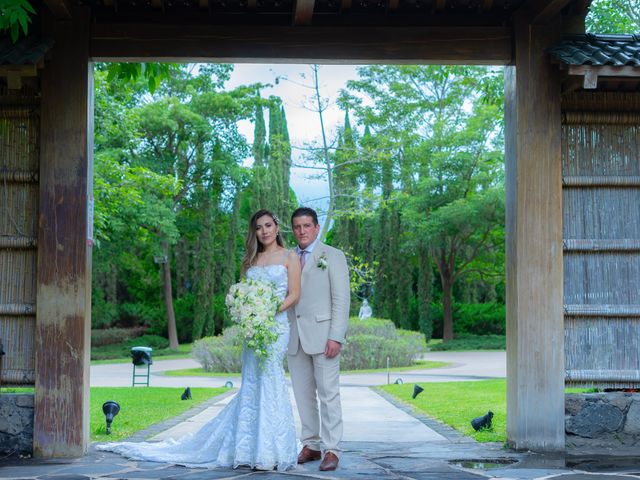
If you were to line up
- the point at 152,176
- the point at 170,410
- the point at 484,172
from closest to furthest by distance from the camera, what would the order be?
the point at 170,410 → the point at 152,176 → the point at 484,172

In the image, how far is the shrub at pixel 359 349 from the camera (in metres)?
20.1

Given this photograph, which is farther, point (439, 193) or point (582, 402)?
point (439, 193)

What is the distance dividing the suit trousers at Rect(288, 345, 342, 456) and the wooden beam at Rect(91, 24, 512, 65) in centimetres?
255

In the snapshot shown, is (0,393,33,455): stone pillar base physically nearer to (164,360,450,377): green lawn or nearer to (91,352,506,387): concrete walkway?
(91,352,506,387): concrete walkway

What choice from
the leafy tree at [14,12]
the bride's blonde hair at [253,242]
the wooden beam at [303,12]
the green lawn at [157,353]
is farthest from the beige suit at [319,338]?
the green lawn at [157,353]

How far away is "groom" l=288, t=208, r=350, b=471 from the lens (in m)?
6.41

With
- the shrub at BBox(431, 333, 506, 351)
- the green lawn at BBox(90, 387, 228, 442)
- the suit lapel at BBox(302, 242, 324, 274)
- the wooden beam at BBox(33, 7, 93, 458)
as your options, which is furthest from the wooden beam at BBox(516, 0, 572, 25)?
the shrub at BBox(431, 333, 506, 351)

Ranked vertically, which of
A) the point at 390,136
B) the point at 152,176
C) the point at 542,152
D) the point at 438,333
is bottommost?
the point at 438,333

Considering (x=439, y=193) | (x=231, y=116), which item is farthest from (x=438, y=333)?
(x=231, y=116)

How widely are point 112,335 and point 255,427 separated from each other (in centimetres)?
2837

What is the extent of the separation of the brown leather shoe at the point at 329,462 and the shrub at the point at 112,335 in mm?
27906

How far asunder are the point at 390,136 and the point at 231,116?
5902mm

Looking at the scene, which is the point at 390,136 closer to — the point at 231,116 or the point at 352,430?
the point at 231,116

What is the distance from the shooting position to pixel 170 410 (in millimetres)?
11156
